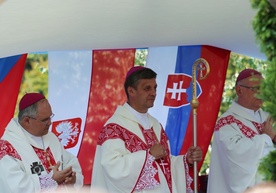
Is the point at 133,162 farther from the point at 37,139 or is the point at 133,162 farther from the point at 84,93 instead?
the point at 84,93

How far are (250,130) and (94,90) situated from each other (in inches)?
67.2

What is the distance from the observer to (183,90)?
912cm

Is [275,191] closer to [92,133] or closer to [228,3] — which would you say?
[228,3]

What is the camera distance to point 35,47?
7.58 metres

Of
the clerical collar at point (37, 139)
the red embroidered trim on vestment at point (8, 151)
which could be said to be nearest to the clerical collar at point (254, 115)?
the clerical collar at point (37, 139)

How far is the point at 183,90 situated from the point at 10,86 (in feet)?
6.03

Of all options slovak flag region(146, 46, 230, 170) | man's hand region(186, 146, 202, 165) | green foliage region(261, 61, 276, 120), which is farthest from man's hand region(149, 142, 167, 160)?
green foliage region(261, 61, 276, 120)

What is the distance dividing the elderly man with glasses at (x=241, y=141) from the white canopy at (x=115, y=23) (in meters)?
0.60

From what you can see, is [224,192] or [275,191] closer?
[275,191]

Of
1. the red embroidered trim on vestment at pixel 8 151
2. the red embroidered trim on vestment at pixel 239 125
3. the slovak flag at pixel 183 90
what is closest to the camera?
the red embroidered trim on vestment at pixel 8 151

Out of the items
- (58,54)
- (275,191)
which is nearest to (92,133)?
(58,54)

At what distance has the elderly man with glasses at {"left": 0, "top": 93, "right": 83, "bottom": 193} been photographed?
282 inches

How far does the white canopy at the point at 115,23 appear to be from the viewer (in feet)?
21.6

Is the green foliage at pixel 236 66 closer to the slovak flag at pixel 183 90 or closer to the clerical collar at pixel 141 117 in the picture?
the slovak flag at pixel 183 90
